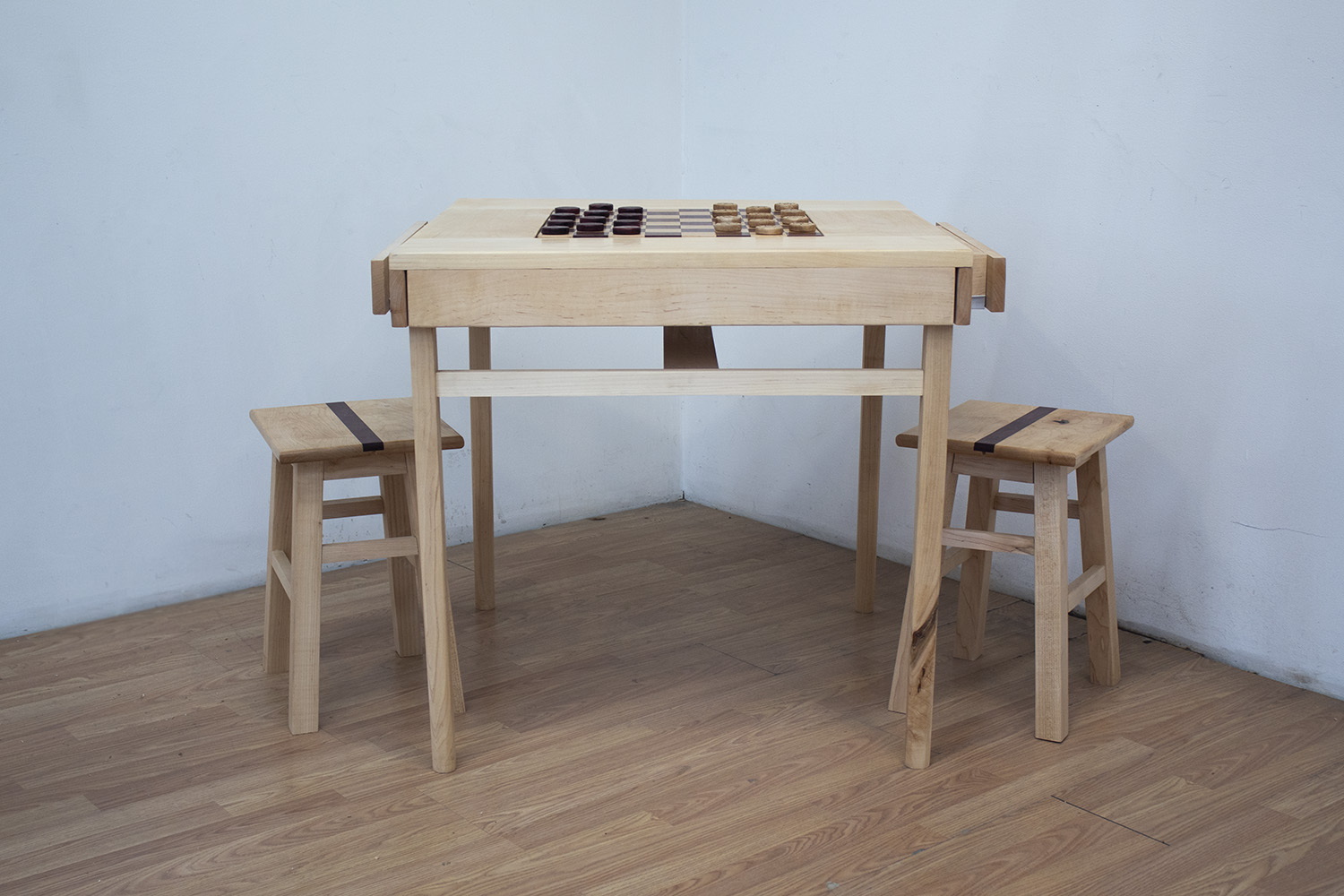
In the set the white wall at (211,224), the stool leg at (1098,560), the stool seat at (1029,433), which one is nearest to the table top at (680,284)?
the stool seat at (1029,433)

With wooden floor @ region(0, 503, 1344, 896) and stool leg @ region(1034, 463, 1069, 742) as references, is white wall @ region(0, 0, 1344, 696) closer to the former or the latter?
wooden floor @ region(0, 503, 1344, 896)

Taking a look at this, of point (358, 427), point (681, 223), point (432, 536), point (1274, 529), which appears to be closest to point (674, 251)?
point (681, 223)

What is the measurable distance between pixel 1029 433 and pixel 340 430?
4.08ft

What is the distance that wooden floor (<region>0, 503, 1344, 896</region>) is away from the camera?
147 centimetres

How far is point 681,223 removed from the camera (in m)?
1.93

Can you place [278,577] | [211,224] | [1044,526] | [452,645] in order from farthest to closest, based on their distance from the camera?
[211,224] → [278,577] → [452,645] → [1044,526]

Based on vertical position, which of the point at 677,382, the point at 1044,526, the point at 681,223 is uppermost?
the point at 681,223

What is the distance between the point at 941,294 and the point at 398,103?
1769mm

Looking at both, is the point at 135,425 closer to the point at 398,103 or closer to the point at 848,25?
the point at 398,103

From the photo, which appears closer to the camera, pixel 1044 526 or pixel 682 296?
pixel 682 296

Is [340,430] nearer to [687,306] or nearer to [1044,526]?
[687,306]

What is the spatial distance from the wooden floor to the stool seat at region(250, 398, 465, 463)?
0.50 metres

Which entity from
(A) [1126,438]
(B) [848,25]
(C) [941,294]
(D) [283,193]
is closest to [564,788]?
(C) [941,294]

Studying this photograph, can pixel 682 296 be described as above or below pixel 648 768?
above
